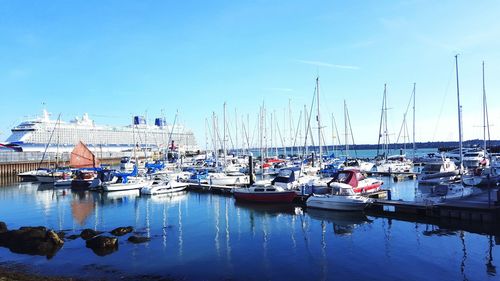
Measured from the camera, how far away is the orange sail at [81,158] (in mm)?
52453

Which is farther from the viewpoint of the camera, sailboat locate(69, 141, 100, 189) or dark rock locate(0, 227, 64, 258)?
sailboat locate(69, 141, 100, 189)

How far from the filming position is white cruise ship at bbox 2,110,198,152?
91250 millimetres

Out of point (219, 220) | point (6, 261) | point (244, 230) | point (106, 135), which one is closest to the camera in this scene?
point (6, 261)

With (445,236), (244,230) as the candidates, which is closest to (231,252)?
(244,230)

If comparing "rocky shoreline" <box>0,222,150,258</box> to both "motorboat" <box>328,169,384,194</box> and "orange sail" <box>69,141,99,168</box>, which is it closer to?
"motorboat" <box>328,169,384,194</box>

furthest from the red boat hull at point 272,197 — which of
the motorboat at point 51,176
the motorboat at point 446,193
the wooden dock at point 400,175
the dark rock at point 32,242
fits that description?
the motorboat at point 51,176

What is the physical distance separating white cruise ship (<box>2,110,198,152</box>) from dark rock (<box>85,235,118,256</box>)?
5980 centimetres

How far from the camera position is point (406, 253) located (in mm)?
16047

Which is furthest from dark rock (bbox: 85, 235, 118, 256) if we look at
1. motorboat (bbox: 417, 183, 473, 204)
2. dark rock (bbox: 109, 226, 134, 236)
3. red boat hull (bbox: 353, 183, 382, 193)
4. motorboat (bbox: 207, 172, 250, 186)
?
motorboat (bbox: 207, 172, 250, 186)

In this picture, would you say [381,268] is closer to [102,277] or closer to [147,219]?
[102,277]

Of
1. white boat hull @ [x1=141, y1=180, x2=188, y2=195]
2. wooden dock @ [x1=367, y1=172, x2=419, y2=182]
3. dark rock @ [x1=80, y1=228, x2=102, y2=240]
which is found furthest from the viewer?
wooden dock @ [x1=367, y1=172, x2=419, y2=182]

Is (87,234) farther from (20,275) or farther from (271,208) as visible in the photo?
(271,208)

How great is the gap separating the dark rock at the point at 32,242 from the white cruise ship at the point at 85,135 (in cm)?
5824

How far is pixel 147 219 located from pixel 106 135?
3796 inches
